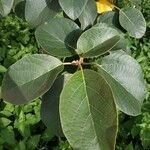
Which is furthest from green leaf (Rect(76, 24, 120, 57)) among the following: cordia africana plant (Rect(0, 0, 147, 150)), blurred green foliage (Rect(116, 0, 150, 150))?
blurred green foliage (Rect(116, 0, 150, 150))

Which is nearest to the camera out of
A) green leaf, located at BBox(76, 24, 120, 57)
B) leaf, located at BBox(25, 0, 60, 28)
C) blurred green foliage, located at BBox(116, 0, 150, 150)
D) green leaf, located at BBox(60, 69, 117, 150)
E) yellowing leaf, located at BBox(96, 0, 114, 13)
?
green leaf, located at BBox(60, 69, 117, 150)

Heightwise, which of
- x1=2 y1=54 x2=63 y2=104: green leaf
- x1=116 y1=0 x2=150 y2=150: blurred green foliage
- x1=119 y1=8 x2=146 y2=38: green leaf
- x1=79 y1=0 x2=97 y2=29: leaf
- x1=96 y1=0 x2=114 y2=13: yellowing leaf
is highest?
x1=2 y1=54 x2=63 y2=104: green leaf

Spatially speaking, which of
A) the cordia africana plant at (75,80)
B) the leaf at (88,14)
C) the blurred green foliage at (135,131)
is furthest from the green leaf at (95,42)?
the blurred green foliage at (135,131)

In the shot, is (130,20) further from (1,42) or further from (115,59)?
(1,42)

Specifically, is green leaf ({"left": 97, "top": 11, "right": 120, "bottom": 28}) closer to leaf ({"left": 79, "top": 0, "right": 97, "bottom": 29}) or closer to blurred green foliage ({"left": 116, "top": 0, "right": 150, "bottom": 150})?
leaf ({"left": 79, "top": 0, "right": 97, "bottom": 29})

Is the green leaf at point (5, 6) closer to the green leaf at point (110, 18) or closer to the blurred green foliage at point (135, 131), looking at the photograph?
the green leaf at point (110, 18)

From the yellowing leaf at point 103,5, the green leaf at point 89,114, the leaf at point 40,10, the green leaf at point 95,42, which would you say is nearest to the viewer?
the green leaf at point 89,114

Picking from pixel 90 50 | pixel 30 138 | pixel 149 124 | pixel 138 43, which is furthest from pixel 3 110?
pixel 90 50
